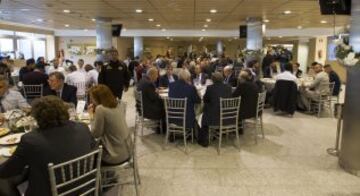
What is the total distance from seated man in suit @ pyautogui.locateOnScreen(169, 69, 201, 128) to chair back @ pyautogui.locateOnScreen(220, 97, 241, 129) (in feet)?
1.30

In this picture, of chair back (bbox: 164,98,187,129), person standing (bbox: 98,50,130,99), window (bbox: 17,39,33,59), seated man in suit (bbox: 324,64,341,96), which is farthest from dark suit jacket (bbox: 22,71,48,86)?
window (bbox: 17,39,33,59)

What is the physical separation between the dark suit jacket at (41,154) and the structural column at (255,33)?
935 cm

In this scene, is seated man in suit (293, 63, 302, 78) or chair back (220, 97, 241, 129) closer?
chair back (220, 97, 241, 129)

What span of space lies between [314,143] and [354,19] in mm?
2199

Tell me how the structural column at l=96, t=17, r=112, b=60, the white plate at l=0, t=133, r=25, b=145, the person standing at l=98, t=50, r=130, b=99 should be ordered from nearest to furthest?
the white plate at l=0, t=133, r=25, b=145 < the person standing at l=98, t=50, r=130, b=99 < the structural column at l=96, t=17, r=112, b=60

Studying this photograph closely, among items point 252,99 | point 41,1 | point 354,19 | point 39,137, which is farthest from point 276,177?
point 41,1

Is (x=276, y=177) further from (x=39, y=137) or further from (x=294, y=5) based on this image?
(x=294, y=5)

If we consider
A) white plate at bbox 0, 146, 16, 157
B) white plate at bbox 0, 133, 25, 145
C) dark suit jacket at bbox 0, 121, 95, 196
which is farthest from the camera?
white plate at bbox 0, 133, 25, 145

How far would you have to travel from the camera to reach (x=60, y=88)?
14.5ft

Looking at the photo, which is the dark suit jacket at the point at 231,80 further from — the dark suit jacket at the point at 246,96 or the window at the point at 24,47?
the window at the point at 24,47

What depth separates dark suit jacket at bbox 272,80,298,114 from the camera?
7238 millimetres

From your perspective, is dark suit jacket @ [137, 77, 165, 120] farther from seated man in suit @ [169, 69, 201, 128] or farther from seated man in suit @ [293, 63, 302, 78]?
seated man in suit @ [293, 63, 302, 78]

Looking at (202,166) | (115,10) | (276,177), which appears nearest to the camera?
(276,177)

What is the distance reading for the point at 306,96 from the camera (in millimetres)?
7773
